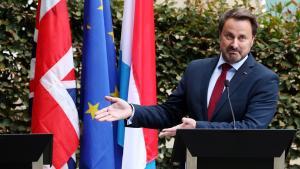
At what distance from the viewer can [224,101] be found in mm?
3459

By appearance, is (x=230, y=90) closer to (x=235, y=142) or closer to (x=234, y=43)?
(x=234, y=43)

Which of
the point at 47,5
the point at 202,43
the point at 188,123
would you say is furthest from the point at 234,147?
the point at 202,43

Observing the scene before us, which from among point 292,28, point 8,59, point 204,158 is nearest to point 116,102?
point 204,158

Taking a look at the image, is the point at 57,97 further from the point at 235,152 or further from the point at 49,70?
the point at 235,152

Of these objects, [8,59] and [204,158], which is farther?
[8,59]

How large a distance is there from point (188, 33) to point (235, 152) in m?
2.85

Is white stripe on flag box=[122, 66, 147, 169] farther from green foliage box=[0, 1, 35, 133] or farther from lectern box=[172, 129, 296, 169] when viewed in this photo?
lectern box=[172, 129, 296, 169]

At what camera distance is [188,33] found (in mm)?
5652

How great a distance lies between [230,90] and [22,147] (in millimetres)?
1139

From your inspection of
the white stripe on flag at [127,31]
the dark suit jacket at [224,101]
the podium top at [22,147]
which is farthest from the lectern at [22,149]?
the white stripe on flag at [127,31]

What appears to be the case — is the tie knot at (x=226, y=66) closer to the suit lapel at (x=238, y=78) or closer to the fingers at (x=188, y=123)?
the suit lapel at (x=238, y=78)

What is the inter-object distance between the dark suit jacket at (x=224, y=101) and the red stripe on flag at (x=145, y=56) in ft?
4.41

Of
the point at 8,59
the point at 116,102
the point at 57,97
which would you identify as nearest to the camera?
the point at 116,102

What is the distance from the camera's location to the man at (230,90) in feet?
11.3
